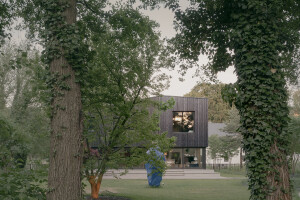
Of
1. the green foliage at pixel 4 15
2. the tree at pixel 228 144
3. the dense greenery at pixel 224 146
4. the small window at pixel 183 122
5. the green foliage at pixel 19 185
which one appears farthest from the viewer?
the dense greenery at pixel 224 146

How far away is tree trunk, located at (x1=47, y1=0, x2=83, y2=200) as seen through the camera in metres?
5.40

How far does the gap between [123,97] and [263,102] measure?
5821 millimetres

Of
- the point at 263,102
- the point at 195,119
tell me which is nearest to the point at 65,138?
the point at 263,102

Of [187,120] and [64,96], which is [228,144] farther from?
[64,96]

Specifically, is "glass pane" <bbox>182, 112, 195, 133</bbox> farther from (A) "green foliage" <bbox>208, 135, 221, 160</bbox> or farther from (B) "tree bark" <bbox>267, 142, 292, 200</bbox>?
(B) "tree bark" <bbox>267, 142, 292, 200</bbox>

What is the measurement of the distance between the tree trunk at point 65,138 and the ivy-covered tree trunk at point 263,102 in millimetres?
3186

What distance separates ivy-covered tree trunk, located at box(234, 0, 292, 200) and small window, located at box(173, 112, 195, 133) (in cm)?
2348

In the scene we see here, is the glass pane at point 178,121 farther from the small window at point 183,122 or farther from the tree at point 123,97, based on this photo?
the tree at point 123,97

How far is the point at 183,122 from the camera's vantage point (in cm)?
3030

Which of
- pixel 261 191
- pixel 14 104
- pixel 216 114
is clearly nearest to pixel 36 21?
pixel 261 191

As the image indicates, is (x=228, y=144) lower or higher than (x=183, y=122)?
lower

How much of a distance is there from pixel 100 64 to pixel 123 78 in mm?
886

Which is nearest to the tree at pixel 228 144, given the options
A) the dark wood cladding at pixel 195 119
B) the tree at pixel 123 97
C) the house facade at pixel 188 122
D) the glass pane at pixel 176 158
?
the house facade at pixel 188 122

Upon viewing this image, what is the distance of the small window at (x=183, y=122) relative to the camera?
3025cm
